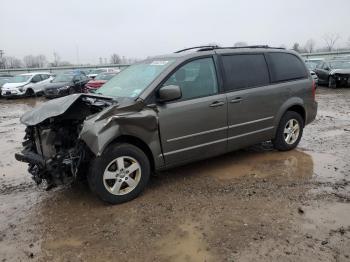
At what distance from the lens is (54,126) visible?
4566 millimetres

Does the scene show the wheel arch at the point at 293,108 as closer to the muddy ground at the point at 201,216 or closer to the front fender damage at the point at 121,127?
the muddy ground at the point at 201,216

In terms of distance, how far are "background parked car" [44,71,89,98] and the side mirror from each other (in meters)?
→ 16.7

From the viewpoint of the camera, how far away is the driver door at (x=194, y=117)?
471 centimetres

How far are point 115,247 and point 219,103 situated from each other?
256 centimetres

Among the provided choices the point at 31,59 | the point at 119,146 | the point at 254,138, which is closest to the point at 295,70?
the point at 254,138

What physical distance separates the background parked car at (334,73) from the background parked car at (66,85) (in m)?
14.0

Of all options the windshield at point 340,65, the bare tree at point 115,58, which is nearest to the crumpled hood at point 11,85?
the windshield at point 340,65

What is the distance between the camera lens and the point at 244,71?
18.2 ft

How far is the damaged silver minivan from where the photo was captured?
14.0ft

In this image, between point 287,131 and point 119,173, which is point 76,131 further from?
point 287,131

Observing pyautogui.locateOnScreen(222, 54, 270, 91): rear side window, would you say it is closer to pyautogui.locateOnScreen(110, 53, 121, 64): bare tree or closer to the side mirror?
the side mirror

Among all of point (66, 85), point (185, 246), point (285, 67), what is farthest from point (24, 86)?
point (185, 246)

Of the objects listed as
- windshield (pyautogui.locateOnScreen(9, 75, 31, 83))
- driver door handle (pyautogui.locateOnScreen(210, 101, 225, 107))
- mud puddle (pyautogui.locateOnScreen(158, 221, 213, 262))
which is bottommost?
mud puddle (pyautogui.locateOnScreen(158, 221, 213, 262))

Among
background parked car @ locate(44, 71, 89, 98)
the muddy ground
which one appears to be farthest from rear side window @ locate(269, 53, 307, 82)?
background parked car @ locate(44, 71, 89, 98)
